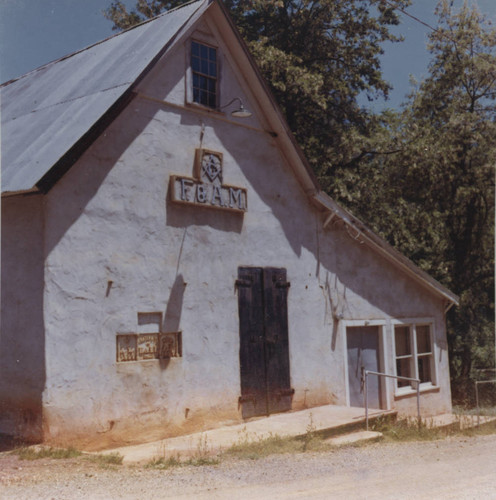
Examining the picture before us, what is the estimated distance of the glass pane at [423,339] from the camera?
1788cm

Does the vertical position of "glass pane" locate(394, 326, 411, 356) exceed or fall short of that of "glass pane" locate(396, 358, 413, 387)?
it exceeds it

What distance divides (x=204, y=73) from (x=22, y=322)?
614cm

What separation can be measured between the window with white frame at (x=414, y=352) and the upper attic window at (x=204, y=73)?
25.6 feet

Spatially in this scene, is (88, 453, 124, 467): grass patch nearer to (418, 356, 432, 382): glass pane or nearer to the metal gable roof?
the metal gable roof

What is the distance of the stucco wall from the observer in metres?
10.5

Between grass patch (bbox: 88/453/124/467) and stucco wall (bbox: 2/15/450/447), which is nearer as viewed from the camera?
grass patch (bbox: 88/453/124/467)

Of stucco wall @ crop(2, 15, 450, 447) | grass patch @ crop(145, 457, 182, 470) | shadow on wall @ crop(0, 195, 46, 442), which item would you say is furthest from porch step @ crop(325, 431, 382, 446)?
shadow on wall @ crop(0, 195, 46, 442)

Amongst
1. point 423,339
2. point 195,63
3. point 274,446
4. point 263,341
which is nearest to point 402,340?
point 423,339

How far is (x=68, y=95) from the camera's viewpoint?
41.5ft

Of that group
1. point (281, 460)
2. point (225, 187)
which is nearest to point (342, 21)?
point (225, 187)

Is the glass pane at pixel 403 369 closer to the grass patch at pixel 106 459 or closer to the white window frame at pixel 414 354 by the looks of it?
the white window frame at pixel 414 354

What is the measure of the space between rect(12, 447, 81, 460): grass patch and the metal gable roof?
3802mm

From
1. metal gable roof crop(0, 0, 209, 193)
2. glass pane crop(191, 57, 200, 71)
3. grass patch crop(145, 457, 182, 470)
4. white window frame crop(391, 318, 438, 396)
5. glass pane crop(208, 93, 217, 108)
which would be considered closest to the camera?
grass patch crop(145, 457, 182, 470)

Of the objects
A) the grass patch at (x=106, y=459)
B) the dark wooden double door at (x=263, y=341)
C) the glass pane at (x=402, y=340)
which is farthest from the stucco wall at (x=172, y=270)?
the glass pane at (x=402, y=340)
